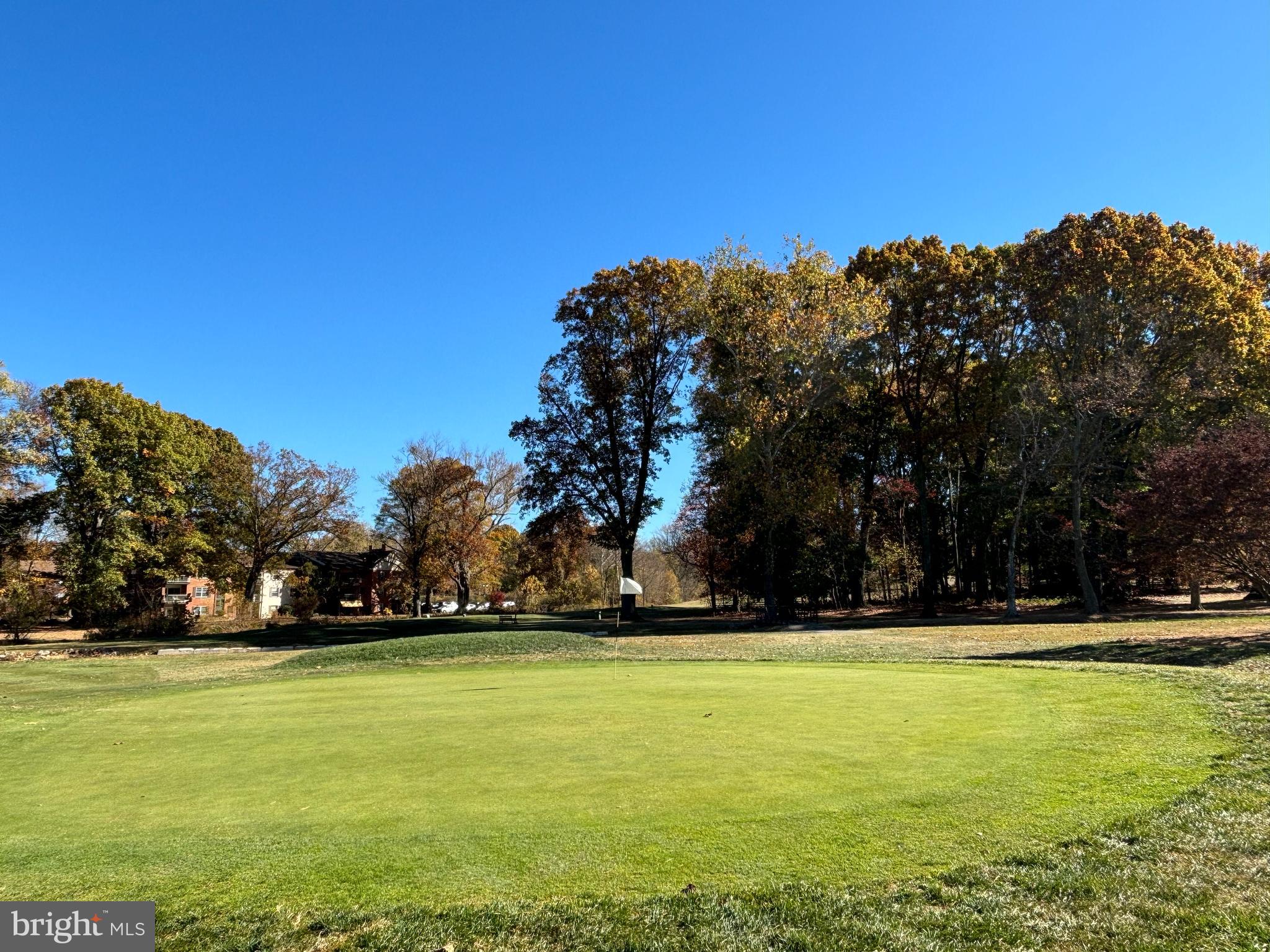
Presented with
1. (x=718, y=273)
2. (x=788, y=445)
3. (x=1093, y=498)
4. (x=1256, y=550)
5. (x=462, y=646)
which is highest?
(x=718, y=273)

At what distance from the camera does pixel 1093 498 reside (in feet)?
108

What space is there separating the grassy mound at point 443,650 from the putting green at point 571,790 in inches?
370

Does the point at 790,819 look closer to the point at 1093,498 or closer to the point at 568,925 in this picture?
the point at 568,925

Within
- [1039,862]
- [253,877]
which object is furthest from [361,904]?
[1039,862]

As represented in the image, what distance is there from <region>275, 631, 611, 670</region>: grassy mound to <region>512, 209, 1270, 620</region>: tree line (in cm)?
1228

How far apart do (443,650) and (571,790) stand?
52.0 feet

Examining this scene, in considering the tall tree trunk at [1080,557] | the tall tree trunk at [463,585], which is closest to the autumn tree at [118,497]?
the tall tree trunk at [463,585]

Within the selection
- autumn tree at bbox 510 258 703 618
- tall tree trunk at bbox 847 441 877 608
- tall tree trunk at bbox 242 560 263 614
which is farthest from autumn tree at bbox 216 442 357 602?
tall tree trunk at bbox 847 441 877 608

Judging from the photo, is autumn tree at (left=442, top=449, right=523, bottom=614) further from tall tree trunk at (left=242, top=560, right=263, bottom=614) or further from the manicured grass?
the manicured grass

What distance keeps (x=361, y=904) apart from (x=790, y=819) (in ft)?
9.11

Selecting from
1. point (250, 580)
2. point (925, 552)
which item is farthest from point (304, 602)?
point (925, 552)

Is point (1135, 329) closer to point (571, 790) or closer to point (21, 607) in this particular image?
point (571, 790)

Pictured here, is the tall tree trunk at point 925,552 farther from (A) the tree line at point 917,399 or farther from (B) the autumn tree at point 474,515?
(B) the autumn tree at point 474,515

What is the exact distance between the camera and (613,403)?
37750mm
